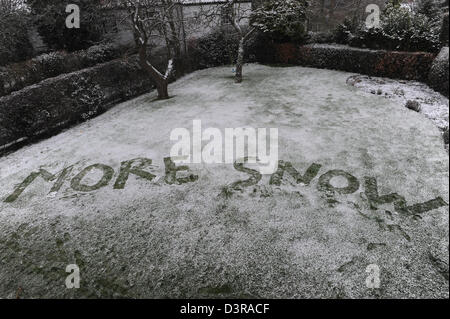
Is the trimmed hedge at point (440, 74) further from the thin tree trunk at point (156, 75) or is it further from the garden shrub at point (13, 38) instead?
the garden shrub at point (13, 38)

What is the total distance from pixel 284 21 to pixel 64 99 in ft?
38.4

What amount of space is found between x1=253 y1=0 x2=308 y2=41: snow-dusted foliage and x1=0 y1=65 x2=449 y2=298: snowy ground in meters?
7.81

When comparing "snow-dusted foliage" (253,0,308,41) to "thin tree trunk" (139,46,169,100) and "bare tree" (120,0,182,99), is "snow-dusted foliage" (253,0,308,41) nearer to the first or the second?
"bare tree" (120,0,182,99)

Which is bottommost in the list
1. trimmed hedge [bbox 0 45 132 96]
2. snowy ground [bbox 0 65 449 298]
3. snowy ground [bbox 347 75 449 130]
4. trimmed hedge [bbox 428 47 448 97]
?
snowy ground [bbox 0 65 449 298]

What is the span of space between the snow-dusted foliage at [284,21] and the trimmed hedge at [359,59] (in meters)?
0.68

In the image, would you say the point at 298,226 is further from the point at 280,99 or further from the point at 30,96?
the point at 30,96

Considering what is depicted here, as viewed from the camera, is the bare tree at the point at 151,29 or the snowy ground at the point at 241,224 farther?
the bare tree at the point at 151,29

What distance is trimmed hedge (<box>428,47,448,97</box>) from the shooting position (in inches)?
389

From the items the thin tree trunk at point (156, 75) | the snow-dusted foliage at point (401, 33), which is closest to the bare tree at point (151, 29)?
the thin tree trunk at point (156, 75)

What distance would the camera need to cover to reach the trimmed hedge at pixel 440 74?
989 cm

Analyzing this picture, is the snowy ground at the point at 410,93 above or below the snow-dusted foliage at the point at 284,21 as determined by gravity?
below

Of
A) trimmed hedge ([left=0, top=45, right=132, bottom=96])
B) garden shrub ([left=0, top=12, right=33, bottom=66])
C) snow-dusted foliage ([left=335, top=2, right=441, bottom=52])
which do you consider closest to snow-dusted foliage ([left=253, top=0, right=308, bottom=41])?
snow-dusted foliage ([left=335, top=2, right=441, bottom=52])

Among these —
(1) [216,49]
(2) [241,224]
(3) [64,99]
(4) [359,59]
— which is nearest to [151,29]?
(3) [64,99]
